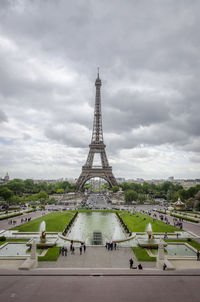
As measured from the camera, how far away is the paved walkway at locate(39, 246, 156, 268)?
1805 centimetres

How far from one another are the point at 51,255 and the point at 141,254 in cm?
926

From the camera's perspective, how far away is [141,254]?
20.9 metres

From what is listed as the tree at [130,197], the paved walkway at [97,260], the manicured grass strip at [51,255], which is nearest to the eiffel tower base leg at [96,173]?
the tree at [130,197]

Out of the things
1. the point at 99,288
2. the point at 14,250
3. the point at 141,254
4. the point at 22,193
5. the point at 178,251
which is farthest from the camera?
the point at 22,193

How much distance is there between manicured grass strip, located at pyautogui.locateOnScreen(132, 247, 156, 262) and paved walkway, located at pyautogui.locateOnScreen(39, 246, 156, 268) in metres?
0.48

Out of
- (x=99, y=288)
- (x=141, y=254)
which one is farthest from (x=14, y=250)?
(x=141, y=254)

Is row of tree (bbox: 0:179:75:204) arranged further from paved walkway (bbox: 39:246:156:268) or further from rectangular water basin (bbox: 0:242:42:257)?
paved walkway (bbox: 39:246:156:268)

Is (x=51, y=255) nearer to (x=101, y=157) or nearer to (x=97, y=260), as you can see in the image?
(x=97, y=260)

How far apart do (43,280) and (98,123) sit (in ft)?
249

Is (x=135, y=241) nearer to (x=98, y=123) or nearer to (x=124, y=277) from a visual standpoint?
(x=124, y=277)

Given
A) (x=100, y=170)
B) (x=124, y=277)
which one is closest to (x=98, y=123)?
(x=100, y=170)

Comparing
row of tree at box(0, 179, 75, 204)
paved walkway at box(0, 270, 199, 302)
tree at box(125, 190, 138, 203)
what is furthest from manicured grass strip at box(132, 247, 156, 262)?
row of tree at box(0, 179, 75, 204)

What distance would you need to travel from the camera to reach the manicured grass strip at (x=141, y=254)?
19.6 metres

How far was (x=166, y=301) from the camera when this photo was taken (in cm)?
1121
